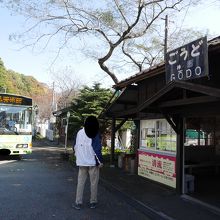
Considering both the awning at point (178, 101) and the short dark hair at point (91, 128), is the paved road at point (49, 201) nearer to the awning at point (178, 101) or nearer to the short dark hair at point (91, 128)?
the short dark hair at point (91, 128)

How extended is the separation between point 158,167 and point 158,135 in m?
1.12

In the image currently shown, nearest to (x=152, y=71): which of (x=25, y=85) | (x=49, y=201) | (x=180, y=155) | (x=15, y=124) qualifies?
(x=180, y=155)

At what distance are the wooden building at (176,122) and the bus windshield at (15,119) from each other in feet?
14.7

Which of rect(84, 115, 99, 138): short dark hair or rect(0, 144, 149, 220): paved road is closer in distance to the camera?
rect(0, 144, 149, 220): paved road

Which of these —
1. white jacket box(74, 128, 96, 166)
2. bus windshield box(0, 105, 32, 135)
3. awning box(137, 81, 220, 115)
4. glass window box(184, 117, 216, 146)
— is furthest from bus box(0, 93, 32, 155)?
white jacket box(74, 128, 96, 166)

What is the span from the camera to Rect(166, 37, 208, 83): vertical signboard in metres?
6.98

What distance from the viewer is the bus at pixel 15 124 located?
51.8ft

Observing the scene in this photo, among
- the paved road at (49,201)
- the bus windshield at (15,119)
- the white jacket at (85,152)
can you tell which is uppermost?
the bus windshield at (15,119)

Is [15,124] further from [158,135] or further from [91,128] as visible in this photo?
[91,128]

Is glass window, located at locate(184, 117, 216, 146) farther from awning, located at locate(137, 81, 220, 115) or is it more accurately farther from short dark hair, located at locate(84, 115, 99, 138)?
short dark hair, located at locate(84, 115, 99, 138)

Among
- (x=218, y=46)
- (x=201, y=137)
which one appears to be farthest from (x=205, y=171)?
(x=218, y=46)

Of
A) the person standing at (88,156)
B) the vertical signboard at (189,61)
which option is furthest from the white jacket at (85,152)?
the vertical signboard at (189,61)

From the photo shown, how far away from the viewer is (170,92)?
8305mm

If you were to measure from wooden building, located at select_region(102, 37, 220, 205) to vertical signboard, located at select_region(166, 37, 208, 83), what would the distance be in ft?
0.57
